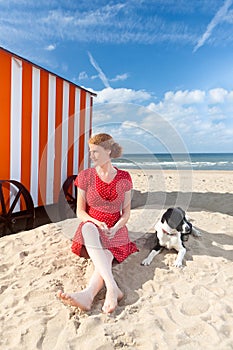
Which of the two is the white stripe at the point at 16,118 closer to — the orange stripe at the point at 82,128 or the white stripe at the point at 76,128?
the white stripe at the point at 76,128

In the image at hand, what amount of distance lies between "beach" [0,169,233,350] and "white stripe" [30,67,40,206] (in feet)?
4.60

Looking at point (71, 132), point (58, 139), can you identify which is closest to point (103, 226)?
point (58, 139)

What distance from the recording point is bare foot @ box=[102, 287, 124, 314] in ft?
7.12

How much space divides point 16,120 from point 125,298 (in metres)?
3.28

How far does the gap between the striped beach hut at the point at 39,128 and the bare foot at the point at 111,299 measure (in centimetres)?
248

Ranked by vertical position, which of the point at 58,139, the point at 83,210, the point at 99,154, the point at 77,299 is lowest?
the point at 77,299

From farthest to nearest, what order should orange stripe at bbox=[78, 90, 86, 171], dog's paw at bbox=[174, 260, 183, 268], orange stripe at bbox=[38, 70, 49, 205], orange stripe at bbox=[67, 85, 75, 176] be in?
orange stripe at bbox=[78, 90, 86, 171], orange stripe at bbox=[67, 85, 75, 176], orange stripe at bbox=[38, 70, 49, 205], dog's paw at bbox=[174, 260, 183, 268]

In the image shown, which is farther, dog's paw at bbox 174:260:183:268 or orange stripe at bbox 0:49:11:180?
orange stripe at bbox 0:49:11:180

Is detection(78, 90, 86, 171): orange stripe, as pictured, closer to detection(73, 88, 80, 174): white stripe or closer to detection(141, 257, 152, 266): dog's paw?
detection(73, 88, 80, 174): white stripe

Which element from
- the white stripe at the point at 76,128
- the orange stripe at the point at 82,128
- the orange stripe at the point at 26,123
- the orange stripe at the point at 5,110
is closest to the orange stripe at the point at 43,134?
the orange stripe at the point at 26,123

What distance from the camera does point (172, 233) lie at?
301cm

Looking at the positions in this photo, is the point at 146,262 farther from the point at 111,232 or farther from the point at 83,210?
the point at 83,210

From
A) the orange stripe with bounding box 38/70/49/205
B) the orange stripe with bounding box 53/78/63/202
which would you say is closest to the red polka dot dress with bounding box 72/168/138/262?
the orange stripe with bounding box 38/70/49/205

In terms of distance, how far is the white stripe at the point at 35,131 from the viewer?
486 cm
